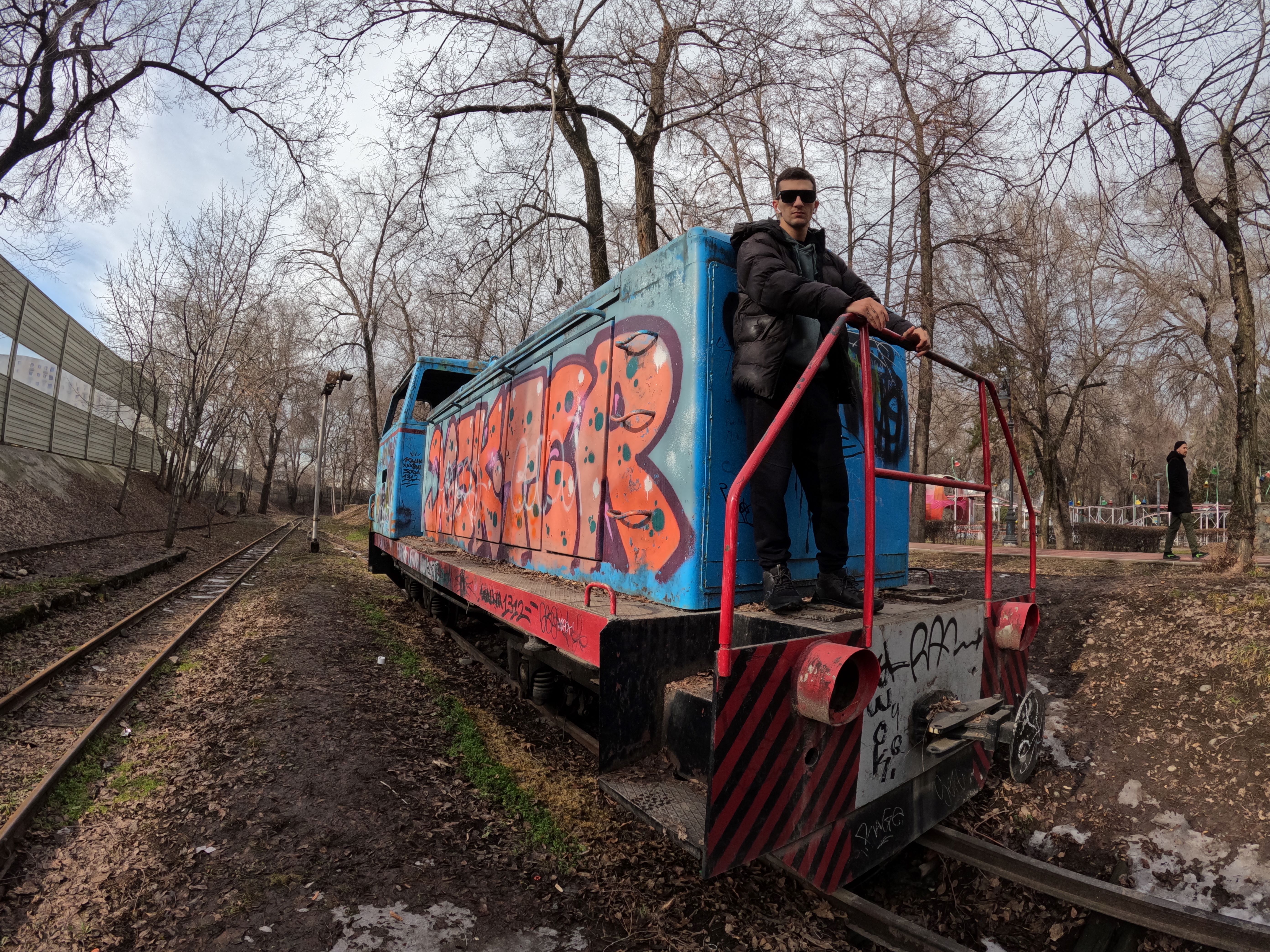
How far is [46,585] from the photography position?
8211 mm

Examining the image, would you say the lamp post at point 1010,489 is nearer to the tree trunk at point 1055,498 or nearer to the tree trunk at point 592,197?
the tree trunk at point 1055,498

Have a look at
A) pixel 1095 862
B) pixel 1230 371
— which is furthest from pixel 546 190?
pixel 1230 371

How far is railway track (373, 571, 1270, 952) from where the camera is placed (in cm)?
237

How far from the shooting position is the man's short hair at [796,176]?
9.36 ft

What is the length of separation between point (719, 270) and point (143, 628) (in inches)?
311

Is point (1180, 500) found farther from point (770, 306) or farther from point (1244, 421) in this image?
point (770, 306)

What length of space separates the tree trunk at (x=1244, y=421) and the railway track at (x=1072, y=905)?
5.28 meters

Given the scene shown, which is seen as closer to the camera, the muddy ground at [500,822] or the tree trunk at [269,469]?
the muddy ground at [500,822]

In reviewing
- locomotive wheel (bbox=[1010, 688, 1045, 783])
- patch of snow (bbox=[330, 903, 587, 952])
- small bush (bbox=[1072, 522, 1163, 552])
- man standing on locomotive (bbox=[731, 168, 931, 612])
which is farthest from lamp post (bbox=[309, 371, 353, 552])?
small bush (bbox=[1072, 522, 1163, 552])

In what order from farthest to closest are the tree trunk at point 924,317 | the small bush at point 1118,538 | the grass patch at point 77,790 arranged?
the small bush at point 1118,538 → the tree trunk at point 924,317 → the grass patch at point 77,790

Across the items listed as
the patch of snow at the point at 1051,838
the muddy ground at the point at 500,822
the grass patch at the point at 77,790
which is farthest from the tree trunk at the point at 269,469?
the patch of snow at the point at 1051,838

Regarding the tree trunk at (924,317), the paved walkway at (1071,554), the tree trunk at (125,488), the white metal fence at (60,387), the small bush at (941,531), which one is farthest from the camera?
the small bush at (941,531)

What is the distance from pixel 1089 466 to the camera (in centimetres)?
2288

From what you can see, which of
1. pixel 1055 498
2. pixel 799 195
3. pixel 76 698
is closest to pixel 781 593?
pixel 799 195
